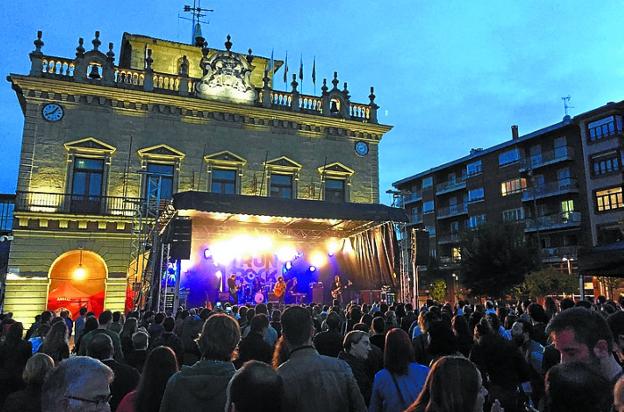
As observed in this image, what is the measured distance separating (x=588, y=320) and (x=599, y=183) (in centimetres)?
4073

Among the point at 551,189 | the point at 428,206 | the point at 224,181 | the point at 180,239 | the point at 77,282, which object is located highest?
the point at 428,206

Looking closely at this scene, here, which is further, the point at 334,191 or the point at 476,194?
the point at 476,194

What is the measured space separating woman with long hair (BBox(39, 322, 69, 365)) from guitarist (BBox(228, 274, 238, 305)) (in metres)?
15.2

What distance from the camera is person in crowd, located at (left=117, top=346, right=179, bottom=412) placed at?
10.9ft

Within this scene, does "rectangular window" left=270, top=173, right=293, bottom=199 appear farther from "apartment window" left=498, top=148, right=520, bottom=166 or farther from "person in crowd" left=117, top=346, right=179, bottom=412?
"apartment window" left=498, top=148, right=520, bottom=166

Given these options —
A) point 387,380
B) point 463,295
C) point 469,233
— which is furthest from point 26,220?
point 463,295

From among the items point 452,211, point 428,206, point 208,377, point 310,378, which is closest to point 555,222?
point 452,211

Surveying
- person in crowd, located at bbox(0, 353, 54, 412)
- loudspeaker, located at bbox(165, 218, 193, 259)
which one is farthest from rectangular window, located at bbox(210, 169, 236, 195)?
person in crowd, located at bbox(0, 353, 54, 412)

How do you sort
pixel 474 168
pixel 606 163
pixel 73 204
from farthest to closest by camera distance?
pixel 474 168 → pixel 606 163 → pixel 73 204

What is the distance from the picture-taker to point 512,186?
45469 millimetres

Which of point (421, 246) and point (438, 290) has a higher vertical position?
point (421, 246)

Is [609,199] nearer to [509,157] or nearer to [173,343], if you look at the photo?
[509,157]

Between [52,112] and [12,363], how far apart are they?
19479 mm

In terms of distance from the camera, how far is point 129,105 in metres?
22.8
